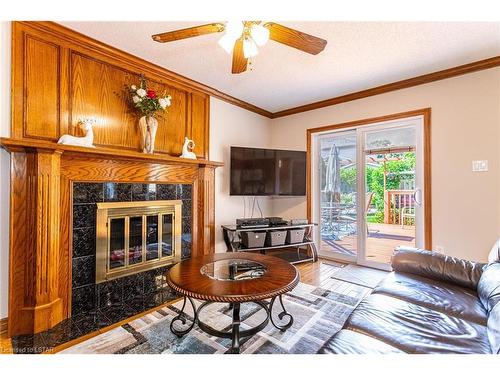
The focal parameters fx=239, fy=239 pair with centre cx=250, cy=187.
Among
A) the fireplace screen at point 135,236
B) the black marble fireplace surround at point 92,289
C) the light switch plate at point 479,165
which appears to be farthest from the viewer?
the light switch plate at point 479,165

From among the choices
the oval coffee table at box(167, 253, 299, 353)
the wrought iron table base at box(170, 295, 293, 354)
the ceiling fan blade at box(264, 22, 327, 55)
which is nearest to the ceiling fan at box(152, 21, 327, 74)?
the ceiling fan blade at box(264, 22, 327, 55)

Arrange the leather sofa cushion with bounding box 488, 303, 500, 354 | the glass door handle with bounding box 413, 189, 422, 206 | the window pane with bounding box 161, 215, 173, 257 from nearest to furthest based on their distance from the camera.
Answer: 1. the leather sofa cushion with bounding box 488, 303, 500, 354
2. the window pane with bounding box 161, 215, 173, 257
3. the glass door handle with bounding box 413, 189, 422, 206

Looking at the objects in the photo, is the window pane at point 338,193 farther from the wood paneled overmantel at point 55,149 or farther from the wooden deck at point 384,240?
the wood paneled overmantel at point 55,149

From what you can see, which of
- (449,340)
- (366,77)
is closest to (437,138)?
(366,77)

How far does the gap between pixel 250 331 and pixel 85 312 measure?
1.43 m

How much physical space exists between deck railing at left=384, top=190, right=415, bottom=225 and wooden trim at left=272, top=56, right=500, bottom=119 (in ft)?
4.25

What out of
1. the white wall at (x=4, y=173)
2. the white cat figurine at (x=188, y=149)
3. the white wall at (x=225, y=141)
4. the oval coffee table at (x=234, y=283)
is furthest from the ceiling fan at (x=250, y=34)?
the white wall at (x=225, y=141)

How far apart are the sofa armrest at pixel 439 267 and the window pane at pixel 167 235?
7.06 feet

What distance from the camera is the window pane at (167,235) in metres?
2.55

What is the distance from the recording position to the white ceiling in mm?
1927

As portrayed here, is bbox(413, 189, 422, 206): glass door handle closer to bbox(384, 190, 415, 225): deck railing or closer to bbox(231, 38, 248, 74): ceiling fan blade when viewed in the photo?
bbox(384, 190, 415, 225): deck railing

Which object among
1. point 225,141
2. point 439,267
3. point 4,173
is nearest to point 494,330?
point 439,267

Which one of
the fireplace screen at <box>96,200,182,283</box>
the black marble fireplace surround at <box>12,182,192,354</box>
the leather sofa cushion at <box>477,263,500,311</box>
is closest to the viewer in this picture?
the leather sofa cushion at <box>477,263,500,311</box>

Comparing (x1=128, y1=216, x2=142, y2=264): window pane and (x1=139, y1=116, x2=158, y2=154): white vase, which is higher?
(x1=139, y1=116, x2=158, y2=154): white vase
